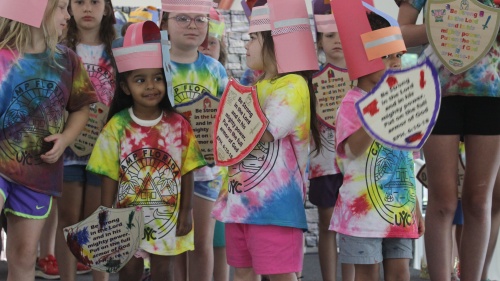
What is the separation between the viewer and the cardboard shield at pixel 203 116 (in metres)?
4.01

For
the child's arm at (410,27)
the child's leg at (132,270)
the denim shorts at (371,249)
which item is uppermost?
the child's arm at (410,27)

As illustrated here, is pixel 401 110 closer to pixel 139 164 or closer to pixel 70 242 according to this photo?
pixel 139 164

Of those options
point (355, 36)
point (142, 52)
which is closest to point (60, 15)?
point (142, 52)

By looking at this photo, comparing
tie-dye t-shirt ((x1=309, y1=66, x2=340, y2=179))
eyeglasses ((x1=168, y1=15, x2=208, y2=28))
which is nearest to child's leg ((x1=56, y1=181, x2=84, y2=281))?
eyeglasses ((x1=168, y1=15, x2=208, y2=28))

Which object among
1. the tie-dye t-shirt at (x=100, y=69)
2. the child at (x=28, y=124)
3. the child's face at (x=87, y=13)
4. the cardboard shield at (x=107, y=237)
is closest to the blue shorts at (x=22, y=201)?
the child at (x=28, y=124)

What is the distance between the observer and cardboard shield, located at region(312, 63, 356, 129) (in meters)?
4.30

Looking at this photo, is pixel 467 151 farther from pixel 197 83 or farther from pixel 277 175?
pixel 197 83

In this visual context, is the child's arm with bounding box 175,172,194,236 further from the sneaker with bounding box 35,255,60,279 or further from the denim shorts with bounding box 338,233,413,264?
the sneaker with bounding box 35,255,60,279

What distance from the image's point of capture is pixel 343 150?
3.23 m

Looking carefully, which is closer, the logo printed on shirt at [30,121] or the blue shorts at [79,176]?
the logo printed on shirt at [30,121]

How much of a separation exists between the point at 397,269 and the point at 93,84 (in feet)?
5.21

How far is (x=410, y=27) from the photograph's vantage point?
12.2ft

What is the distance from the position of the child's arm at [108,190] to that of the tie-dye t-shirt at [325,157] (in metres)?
1.05

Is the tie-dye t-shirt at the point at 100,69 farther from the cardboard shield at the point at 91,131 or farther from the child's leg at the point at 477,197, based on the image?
the child's leg at the point at 477,197
